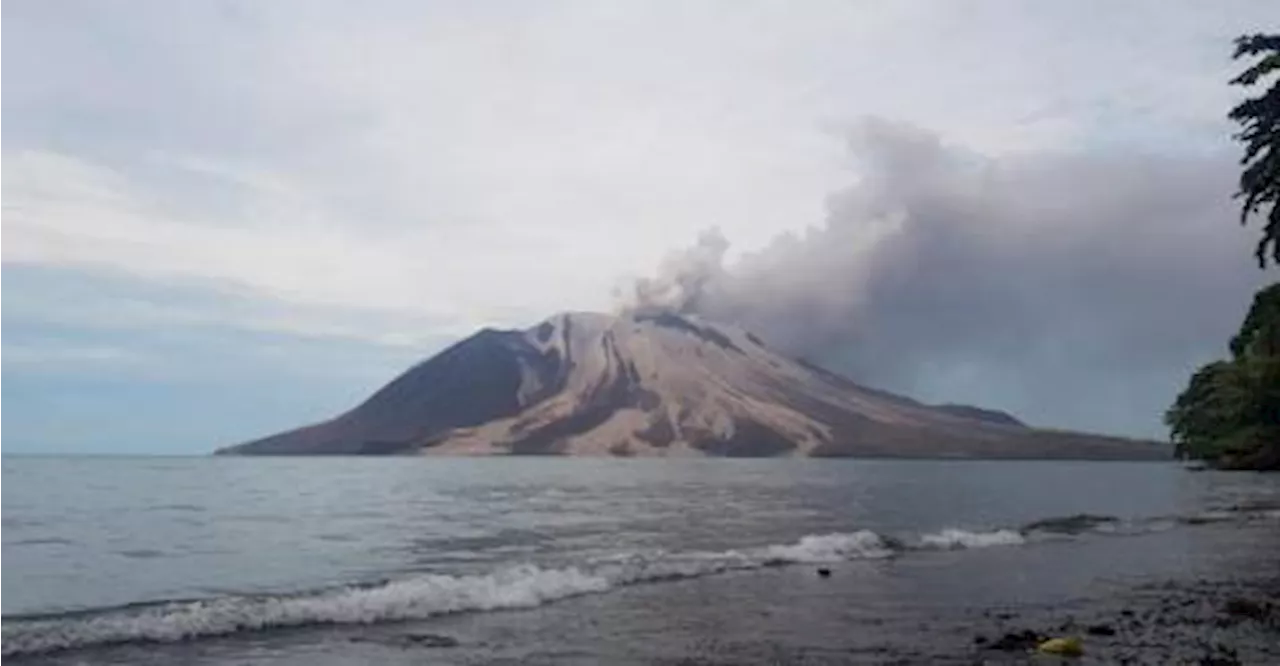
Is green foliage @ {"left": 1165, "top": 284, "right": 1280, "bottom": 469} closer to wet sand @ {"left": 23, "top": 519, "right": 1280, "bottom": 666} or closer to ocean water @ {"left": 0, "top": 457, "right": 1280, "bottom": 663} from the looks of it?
ocean water @ {"left": 0, "top": 457, "right": 1280, "bottom": 663}

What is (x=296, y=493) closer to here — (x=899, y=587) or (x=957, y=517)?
(x=957, y=517)

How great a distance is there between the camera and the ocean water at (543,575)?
66.7ft

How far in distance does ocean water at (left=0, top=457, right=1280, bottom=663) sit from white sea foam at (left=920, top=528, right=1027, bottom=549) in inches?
8.6

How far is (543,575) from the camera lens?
93.6 feet

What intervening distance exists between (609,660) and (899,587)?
11.6 meters

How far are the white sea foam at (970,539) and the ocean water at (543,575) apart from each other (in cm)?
22

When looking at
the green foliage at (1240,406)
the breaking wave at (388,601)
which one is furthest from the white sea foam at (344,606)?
the green foliage at (1240,406)

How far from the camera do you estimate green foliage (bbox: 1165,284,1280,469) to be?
11425 centimetres

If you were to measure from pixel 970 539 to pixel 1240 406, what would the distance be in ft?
335

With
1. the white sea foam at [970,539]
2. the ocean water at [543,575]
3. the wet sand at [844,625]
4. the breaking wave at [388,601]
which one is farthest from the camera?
the white sea foam at [970,539]

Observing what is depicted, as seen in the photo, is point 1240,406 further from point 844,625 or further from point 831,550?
point 844,625

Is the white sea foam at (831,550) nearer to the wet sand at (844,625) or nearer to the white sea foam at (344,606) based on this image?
the white sea foam at (344,606)

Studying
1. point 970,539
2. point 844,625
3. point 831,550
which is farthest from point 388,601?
point 970,539

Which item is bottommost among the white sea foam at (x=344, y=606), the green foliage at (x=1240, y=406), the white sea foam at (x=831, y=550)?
the white sea foam at (x=344, y=606)
